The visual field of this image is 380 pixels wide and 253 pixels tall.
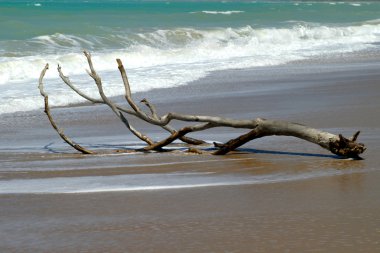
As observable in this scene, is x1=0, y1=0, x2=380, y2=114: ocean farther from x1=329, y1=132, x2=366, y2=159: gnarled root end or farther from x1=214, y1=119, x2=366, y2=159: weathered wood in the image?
x1=329, y1=132, x2=366, y2=159: gnarled root end

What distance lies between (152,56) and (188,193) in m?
15.3

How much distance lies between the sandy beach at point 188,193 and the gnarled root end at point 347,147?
0.08m

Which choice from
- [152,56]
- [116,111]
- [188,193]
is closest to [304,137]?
[188,193]

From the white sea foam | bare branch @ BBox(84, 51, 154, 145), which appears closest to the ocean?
the white sea foam

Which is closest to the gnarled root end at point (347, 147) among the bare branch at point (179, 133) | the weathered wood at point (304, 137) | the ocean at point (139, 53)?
the weathered wood at point (304, 137)

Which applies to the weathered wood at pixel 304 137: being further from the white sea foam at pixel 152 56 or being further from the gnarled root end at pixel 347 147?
the white sea foam at pixel 152 56

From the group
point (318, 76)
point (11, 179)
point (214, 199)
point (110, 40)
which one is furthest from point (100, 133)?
point (110, 40)

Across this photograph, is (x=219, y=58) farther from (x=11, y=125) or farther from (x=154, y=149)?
(x=154, y=149)

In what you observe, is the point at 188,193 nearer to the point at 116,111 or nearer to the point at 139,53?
the point at 116,111

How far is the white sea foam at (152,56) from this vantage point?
13.5 meters

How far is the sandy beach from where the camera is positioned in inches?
167

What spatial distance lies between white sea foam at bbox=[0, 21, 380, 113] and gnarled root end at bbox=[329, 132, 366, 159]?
5599mm

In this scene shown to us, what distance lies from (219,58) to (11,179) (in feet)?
49.6

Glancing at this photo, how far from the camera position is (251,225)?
177 inches
